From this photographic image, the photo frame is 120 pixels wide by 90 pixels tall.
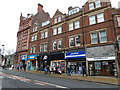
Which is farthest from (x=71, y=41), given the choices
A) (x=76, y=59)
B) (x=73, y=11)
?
(x=73, y=11)

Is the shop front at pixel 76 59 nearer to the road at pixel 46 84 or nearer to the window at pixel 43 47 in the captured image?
the road at pixel 46 84

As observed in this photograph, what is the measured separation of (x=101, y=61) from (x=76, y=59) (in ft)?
Answer: 14.0

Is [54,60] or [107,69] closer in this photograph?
[107,69]

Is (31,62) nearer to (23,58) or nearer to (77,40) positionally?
(23,58)

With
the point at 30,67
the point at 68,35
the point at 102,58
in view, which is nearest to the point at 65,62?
the point at 68,35

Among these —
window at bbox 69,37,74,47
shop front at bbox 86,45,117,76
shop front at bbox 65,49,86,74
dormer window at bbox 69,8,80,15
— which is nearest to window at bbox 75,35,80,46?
window at bbox 69,37,74,47

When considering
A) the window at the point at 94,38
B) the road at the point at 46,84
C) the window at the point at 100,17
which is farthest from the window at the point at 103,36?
the road at the point at 46,84

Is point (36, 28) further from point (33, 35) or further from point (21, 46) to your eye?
point (21, 46)

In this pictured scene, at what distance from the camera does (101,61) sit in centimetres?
1594

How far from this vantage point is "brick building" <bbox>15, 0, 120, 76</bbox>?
15.2 metres

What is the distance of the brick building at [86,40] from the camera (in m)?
15.2

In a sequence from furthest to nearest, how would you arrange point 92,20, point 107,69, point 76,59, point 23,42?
point 23,42
point 76,59
point 92,20
point 107,69

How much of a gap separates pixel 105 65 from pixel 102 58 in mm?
1215

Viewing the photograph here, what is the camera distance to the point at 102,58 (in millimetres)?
15320
